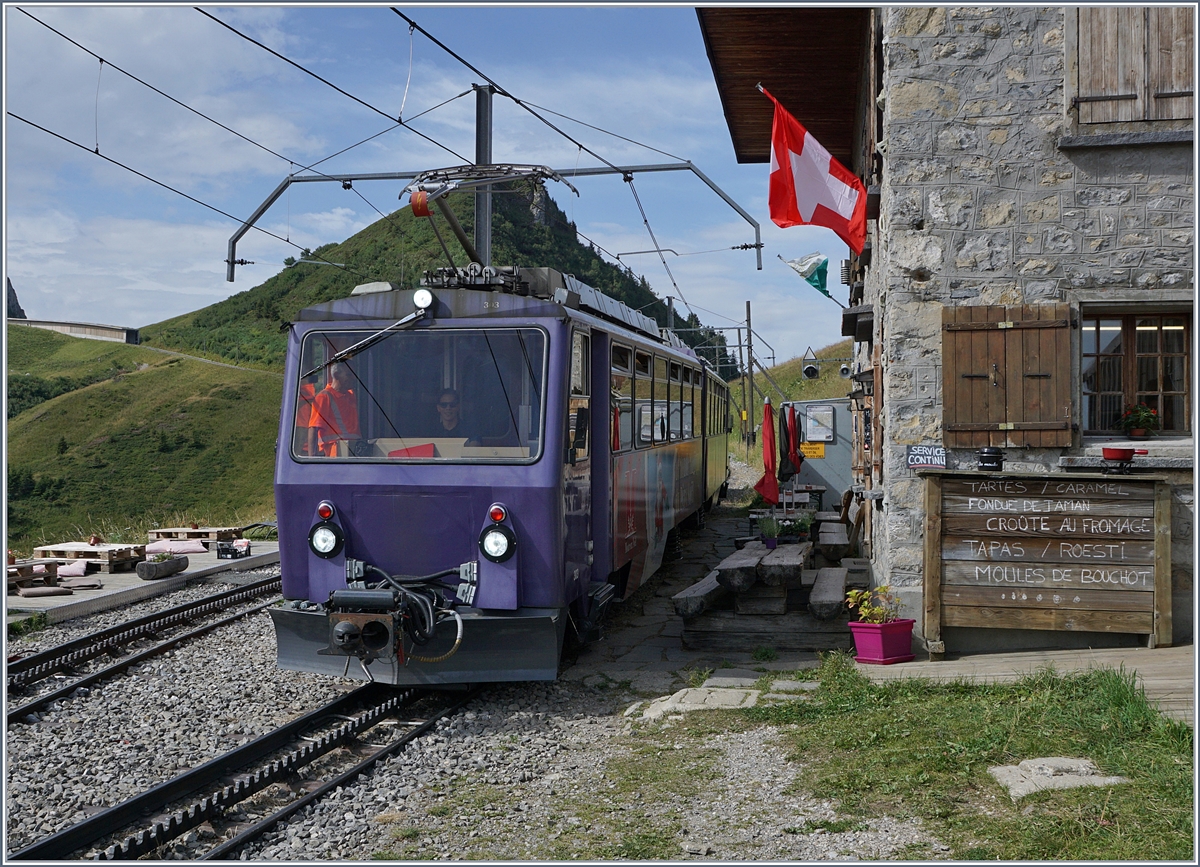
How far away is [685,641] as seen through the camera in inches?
358

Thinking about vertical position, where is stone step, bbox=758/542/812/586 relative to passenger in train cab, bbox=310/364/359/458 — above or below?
below

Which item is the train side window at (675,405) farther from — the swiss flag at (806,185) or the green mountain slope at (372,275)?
the green mountain slope at (372,275)

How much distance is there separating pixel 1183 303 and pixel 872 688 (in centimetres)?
407

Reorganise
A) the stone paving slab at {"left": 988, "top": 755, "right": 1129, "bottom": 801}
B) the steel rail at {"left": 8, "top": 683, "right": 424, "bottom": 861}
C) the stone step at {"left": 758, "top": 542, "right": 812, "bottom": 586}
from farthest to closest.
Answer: the stone step at {"left": 758, "top": 542, "right": 812, "bottom": 586}, the stone paving slab at {"left": 988, "top": 755, "right": 1129, "bottom": 801}, the steel rail at {"left": 8, "top": 683, "right": 424, "bottom": 861}

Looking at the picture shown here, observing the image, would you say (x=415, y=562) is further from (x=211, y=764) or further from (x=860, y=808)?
(x=860, y=808)

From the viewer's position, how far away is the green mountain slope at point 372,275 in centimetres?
6262

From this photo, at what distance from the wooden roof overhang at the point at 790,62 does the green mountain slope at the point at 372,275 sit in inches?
1522

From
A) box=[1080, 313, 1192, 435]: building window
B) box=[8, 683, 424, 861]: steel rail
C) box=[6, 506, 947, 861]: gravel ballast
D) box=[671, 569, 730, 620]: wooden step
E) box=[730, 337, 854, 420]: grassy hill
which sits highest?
box=[730, 337, 854, 420]: grassy hill

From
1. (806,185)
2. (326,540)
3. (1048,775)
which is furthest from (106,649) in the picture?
(806,185)

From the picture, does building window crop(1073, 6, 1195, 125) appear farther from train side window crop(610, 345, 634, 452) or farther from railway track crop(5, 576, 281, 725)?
railway track crop(5, 576, 281, 725)

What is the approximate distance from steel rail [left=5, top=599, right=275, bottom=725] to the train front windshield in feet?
7.95

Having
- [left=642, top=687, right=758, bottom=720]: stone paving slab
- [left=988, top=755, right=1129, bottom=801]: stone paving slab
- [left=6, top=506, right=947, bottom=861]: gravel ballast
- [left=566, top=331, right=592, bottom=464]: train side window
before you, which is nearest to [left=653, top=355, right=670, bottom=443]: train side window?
[left=566, top=331, right=592, bottom=464]: train side window

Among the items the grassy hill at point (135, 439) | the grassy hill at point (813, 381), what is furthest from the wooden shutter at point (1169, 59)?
the grassy hill at point (135, 439)

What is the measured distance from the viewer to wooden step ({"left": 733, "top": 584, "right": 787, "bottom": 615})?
29.9 ft
